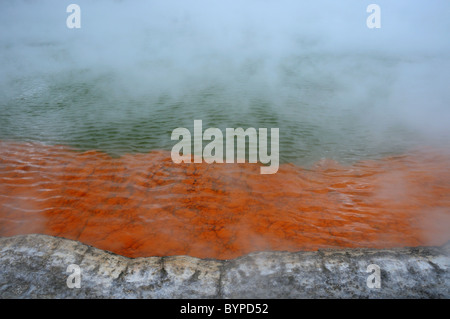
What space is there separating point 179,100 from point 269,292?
542 centimetres

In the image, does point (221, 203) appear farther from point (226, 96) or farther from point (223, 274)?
point (226, 96)

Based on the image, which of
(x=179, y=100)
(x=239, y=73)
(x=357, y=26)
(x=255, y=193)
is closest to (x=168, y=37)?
(x=239, y=73)

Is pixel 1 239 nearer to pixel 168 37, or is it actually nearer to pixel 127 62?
pixel 127 62

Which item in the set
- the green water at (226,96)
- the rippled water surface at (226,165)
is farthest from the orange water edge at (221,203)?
the green water at (226,96)

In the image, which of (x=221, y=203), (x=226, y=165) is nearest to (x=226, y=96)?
(x=226, y=165)

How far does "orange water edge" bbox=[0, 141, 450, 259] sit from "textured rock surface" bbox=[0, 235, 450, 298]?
0.55 ft

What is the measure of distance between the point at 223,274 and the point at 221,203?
0.92 metres

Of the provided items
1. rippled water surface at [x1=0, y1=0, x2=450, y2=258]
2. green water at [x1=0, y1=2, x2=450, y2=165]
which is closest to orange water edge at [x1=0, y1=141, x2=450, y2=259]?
rippled water surface at [x1=0, y1=0, x2=450, y2=258]

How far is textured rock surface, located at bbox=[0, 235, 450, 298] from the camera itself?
1.66 m

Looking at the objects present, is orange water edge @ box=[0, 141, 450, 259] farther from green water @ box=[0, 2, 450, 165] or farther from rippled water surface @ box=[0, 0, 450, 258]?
green water @ box=[0, 2, 450, 165]

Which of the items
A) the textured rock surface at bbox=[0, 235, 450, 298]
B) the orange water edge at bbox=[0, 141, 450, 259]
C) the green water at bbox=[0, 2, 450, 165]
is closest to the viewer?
the textured rock surface at bbox=[0, 235, 450, 298]

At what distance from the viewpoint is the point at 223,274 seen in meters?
1.83

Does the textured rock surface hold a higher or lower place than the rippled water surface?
lower

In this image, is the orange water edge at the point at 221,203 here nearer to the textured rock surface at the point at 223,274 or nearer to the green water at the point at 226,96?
the textured rock surface at the point at 223,274
